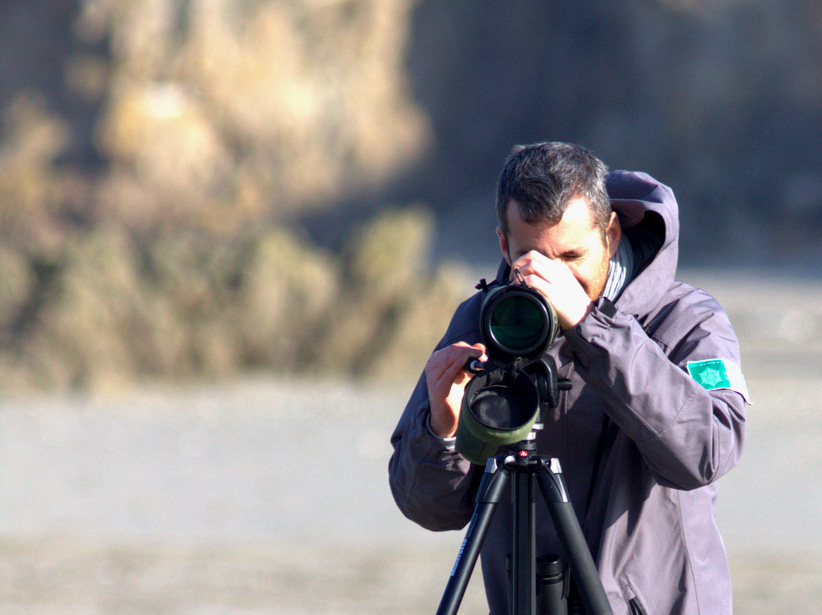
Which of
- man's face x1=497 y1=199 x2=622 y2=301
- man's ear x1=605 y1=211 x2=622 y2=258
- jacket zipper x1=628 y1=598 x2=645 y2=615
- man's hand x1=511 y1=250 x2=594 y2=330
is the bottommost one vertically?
jacket zipper x1=628 y1=598 x2=645 y2=615

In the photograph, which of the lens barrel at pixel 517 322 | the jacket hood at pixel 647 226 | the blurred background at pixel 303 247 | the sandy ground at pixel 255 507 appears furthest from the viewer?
the blurred background at pixel 303 247

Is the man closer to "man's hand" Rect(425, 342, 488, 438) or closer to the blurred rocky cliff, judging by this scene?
"man's hand" Rect(425, 342, 488, 438)

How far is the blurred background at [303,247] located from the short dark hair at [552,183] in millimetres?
2753

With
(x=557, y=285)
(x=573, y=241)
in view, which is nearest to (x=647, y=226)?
(x=573, y=241)

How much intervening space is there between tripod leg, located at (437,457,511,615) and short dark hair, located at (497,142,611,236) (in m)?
0.38

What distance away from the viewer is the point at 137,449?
6.88 meters

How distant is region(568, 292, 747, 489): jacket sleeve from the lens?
161 cm

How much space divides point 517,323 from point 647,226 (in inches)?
16.6

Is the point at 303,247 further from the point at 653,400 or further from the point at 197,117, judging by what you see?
the point at 197,117

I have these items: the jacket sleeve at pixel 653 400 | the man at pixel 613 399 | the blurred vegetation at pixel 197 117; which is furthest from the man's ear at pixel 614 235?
the blurred vegetation at pixel 197 117

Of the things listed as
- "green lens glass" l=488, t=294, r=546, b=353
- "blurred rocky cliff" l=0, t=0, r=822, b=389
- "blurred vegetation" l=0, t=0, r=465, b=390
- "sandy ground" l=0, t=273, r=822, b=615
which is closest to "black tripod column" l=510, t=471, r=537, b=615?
"green lens glass" l=488, t=294, r=546, b=353

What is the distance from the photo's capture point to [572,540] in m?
1.66

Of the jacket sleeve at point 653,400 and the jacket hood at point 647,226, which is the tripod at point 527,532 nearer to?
the jacket sleeve at point 653,400

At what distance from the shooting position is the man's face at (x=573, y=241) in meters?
1.74
